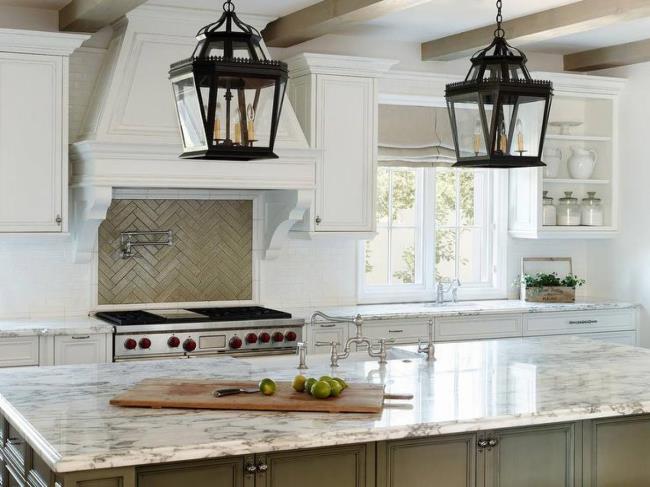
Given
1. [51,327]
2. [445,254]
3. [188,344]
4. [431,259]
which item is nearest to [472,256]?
[445,254]

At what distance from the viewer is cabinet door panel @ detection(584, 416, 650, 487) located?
3881mm

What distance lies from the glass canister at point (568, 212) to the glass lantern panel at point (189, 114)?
4669mm

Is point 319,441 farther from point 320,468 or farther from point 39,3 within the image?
point 39,3

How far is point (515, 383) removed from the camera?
3975 mm

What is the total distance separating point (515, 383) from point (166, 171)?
261 centimetres

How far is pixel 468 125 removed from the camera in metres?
3.77

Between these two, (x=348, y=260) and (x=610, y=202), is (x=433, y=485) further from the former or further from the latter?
(x=610, y=202)

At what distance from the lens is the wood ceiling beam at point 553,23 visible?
539 cm

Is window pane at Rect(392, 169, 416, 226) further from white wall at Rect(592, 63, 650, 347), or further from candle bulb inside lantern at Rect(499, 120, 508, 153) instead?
candle bulb inside lantern at Rect(499, 120, 508, 153)

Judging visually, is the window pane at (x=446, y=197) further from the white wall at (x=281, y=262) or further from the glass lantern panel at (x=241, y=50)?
the glass lantern panel at (x=241, y=50)

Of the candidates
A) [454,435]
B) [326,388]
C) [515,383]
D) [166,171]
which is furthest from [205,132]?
[166,171]

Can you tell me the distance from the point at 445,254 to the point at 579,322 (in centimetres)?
113

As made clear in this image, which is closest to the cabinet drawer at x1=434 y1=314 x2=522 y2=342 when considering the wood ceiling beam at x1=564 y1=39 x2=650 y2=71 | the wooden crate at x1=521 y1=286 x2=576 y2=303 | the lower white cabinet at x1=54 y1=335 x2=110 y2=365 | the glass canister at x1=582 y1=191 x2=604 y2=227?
the wooden crate at x1=521 y1=286 x2=576 y2=303

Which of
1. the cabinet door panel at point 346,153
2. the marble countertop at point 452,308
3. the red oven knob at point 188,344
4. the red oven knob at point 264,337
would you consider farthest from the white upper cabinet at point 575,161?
the red oven knob at point 188,344
